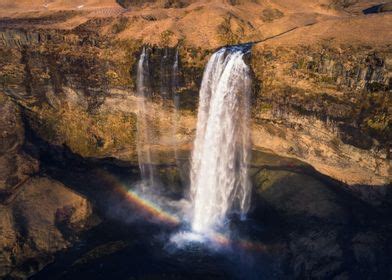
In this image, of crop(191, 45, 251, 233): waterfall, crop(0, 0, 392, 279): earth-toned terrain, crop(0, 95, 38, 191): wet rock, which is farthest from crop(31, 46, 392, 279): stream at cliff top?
crop(0, 95, 38, 191): wet rock

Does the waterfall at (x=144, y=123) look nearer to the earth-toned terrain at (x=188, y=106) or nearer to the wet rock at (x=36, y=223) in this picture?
the earth-toned terrain at (x=188, y=106)

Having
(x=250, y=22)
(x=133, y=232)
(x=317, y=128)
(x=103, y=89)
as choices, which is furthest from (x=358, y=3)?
(x=133, y=232)

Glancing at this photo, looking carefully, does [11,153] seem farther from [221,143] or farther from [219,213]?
[219,213]

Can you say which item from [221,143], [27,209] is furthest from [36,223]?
[221,143]

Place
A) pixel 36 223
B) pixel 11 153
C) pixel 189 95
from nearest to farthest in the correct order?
pixel 36 223
pixel 189 95
pixel 11 153

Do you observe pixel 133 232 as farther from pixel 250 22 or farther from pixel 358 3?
pixel 358 3
